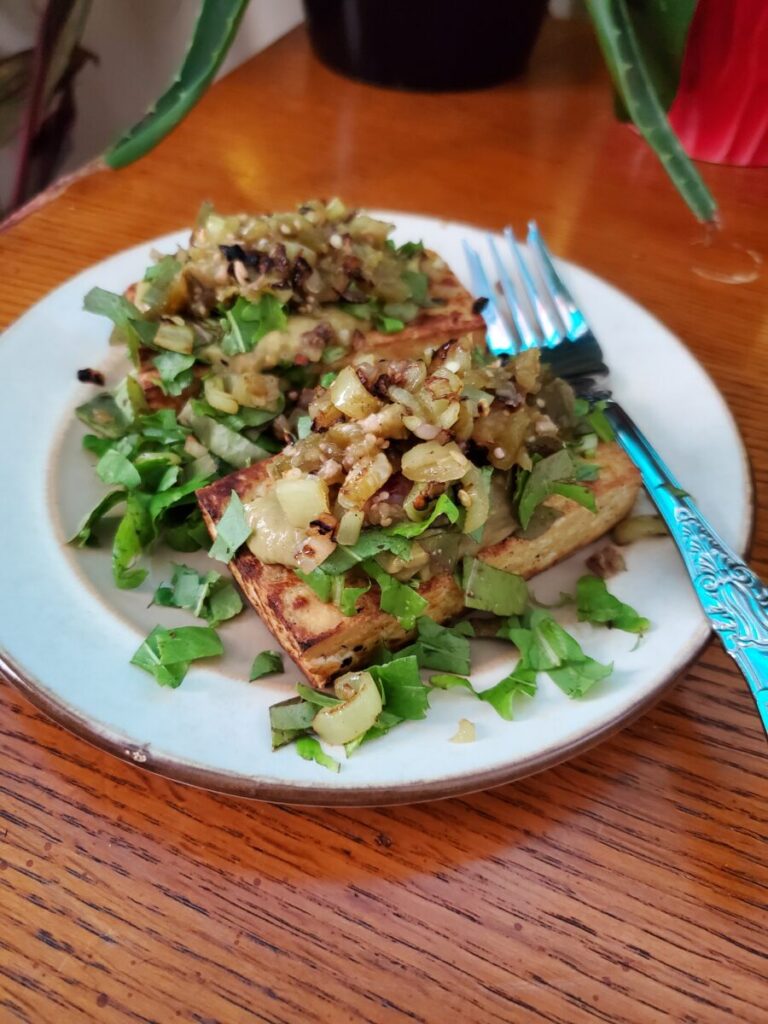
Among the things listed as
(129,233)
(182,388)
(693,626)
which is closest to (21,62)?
(129,233)

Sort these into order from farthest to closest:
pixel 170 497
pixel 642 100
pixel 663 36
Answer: pixel 663 36, pixel 642 100, pixel 170 497

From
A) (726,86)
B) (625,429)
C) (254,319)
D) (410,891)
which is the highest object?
(726,86)

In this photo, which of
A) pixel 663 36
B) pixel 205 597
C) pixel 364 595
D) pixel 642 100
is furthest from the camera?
pixel 663 36

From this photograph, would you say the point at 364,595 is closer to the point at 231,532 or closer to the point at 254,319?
the point at 231,532

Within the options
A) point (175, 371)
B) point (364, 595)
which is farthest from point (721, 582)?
point (175, 371)

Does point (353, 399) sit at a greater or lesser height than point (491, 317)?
greater

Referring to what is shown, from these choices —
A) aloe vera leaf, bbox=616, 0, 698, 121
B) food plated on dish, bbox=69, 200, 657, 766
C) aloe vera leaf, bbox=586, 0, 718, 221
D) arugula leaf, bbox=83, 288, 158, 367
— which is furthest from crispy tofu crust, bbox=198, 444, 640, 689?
Answer: aloe vera leaf, bbox=616, 0, 698, 121

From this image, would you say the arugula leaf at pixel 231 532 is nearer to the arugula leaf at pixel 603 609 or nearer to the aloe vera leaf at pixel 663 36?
the arugula leaf at pixel 603 609

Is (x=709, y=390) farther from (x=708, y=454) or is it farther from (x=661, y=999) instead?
(x=661, y=999)
